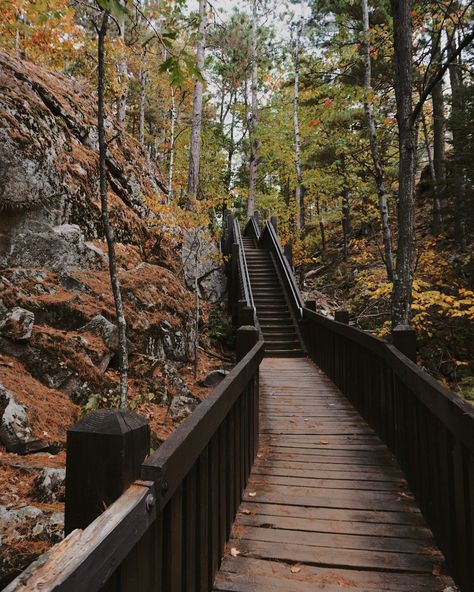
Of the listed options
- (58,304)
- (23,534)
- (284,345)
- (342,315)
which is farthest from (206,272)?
(23,534)

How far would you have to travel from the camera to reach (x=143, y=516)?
125cm

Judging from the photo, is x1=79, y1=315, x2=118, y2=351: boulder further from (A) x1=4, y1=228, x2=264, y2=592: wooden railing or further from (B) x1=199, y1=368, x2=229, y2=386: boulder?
(A) x1=4, y1=228, x2=264, y2=592: wooden railing

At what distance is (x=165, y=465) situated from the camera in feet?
4.65

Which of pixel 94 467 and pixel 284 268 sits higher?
pixel 284 268

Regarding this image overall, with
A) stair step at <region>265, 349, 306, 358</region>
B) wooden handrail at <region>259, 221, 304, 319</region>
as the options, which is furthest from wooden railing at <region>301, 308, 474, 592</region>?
wooden handrail at <region>259, 221, 304, 319</region>

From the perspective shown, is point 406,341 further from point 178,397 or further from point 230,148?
point 230,148

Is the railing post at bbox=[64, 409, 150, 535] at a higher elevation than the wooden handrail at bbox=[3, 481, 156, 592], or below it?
higher

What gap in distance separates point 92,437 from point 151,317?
261 inches

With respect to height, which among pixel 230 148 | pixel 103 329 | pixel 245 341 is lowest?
pixel 245 341

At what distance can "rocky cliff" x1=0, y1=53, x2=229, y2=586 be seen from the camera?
3.73 meters

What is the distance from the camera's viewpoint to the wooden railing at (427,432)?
6.99ft

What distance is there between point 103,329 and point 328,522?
4489 millimetres

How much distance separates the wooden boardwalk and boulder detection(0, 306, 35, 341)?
333 cm

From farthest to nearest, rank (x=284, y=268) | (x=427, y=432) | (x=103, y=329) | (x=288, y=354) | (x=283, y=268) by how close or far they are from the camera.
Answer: (x=283, y=268) < (x=284, y=268) < (x=288, y=354) < (x=103, y=329) < (x=427, y=432)
